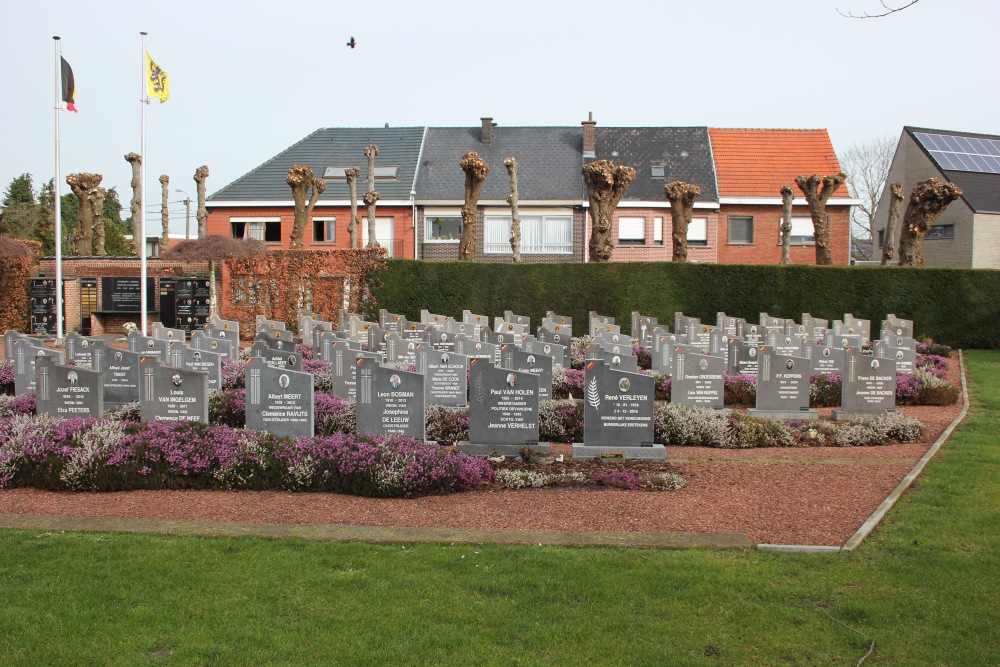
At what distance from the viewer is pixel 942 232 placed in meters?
39.3

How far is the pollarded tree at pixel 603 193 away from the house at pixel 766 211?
1127 centimetres

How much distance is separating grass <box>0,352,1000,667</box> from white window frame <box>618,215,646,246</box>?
3253cm

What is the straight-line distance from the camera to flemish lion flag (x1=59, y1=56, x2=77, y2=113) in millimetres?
23203

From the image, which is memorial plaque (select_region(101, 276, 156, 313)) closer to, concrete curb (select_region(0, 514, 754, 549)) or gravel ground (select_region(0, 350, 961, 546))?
gravel ground (select_region(0, 350, 961, 546))

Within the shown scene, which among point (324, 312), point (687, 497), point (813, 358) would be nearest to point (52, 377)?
point (687, 497)

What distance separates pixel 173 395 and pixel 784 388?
26.3 feet

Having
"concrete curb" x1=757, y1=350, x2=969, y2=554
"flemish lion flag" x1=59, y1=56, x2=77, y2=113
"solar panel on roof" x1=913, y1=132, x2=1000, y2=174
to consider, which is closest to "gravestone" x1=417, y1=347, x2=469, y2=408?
"concrete curb" x1=757, y1=350, x2=969, y2=554

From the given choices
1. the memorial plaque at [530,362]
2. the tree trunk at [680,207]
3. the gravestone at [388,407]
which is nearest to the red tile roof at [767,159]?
the tree trunk at [680,207]

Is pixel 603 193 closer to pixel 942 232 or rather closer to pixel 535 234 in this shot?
pixel 535 234

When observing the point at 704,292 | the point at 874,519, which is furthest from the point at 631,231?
the point at 874,519

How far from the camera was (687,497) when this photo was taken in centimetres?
855

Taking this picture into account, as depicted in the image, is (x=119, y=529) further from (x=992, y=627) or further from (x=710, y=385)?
(x=710, y=385)

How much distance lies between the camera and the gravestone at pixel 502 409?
10.3m

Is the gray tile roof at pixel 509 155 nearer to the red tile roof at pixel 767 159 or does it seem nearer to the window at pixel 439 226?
the window at pixel 439 226
